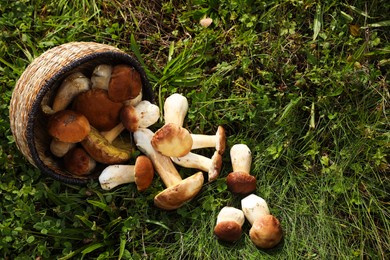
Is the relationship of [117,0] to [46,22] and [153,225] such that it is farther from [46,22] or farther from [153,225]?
[153,225]

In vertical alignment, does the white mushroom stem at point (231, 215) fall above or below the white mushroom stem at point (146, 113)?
below

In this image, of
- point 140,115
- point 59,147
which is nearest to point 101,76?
point 140,115

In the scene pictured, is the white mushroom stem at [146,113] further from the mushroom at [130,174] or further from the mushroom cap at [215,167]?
the mushroom cap at [215,167]

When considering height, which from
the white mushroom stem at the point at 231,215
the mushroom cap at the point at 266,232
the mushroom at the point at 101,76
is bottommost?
the mushroom cap at the point at 266,232

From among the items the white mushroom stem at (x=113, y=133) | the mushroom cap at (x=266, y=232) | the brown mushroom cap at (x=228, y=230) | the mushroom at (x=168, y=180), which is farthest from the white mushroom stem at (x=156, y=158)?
the mushroom cap at (x=266, y=232)

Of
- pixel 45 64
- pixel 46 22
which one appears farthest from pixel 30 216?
pixel 46 22

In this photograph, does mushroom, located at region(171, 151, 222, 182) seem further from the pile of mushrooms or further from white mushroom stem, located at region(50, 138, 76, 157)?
white mushroom stem, located at region(50, 138, 76, 157)

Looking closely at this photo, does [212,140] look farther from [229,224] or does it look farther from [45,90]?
[45,90]

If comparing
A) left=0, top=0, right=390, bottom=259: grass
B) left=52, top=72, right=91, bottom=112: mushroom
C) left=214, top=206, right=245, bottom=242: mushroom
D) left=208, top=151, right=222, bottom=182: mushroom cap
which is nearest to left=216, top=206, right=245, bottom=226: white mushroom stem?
left=214, top=206, right=245, bottom=242: mushroom

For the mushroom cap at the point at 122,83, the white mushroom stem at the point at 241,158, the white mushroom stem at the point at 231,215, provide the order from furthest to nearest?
the white mushroom stem at the point at 241,158, the white mushroom stem at the point at 231,215, the mushroom cap at the point at 122,83

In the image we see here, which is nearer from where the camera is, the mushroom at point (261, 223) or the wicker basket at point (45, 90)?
the wicker basket at point (45, 90)
